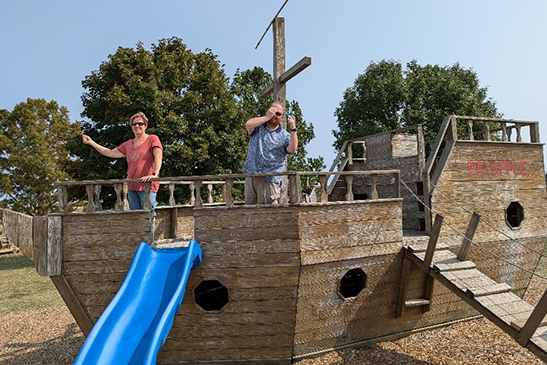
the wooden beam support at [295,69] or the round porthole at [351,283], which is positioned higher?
the wooden beam support at [295,69]

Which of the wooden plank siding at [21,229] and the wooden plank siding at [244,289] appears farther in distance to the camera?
the wooden plank siding at [21,229]

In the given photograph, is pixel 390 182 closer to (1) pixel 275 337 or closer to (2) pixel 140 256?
(1) pixel 275 337

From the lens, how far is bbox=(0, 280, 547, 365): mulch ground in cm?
707

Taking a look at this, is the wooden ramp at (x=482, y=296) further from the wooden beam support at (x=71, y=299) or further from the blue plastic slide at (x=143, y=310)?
the wooden beam support at (x=71, y=299)

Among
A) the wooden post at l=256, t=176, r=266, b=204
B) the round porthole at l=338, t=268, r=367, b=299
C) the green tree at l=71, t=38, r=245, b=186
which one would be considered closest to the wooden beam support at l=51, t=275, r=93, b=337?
the wooden post at l=256, t=176, r=266, b=204

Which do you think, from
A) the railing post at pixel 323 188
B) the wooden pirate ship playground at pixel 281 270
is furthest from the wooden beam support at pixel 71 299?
the railing post at pixel 323 188

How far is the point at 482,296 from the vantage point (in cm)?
645

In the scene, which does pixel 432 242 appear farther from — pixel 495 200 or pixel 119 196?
pixel 119 196

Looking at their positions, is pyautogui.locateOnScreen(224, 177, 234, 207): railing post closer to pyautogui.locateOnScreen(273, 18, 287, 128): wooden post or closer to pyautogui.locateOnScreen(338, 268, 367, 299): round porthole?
pyautogui.locateOnScreen(273, 18, 287, 128): wooden post

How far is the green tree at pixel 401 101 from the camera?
79.3 feet

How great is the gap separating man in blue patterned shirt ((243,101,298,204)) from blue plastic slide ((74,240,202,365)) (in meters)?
1.44

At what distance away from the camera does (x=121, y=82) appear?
62.4 ft

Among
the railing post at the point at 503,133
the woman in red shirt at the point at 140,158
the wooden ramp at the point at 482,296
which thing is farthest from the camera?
the railing post at the point at 503,133

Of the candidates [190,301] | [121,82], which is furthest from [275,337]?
[121,82]
